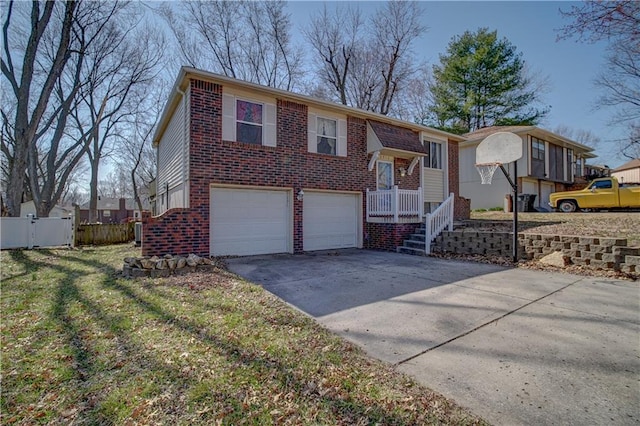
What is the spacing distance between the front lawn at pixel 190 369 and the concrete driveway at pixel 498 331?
0.38 meters

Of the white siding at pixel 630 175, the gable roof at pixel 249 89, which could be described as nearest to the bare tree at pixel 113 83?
the gable roof at pixel 249 89

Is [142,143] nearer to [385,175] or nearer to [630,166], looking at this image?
[385,175]

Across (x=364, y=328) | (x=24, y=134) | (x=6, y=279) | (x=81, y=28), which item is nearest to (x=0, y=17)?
(x=81, y=28)

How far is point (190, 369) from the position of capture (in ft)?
8.82

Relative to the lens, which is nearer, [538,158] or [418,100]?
[538,158]

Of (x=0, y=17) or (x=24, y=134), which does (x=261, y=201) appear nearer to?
(x=24, y=134)

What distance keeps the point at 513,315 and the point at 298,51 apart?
22209mm

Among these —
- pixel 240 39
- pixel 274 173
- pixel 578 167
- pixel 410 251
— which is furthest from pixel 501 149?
pixel 578 167

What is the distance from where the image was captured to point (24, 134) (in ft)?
36.9

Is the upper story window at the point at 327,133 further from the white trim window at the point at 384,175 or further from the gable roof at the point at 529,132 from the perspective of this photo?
the gable roof at the point at 529,132

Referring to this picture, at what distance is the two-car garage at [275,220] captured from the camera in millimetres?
8524

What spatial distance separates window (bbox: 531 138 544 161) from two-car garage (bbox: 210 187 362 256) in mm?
14789

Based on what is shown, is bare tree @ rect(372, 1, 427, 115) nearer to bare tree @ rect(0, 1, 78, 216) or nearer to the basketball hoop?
the basketball hoop

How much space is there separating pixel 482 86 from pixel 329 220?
21332 mm
